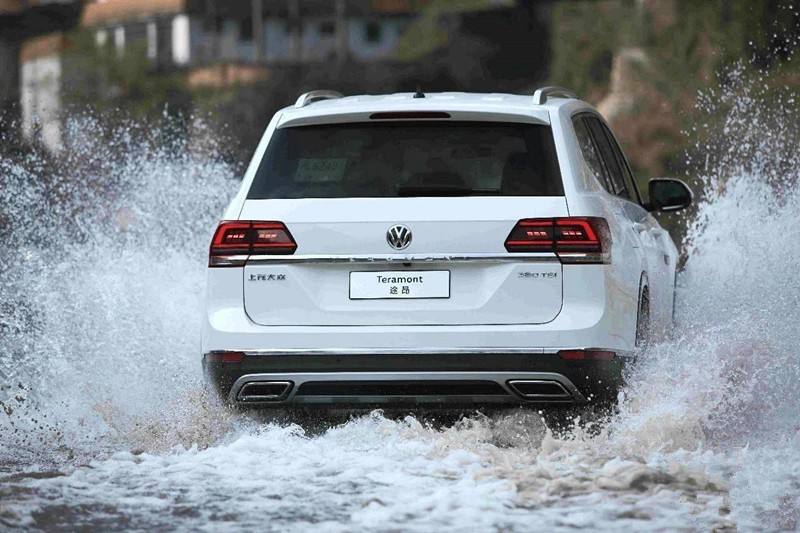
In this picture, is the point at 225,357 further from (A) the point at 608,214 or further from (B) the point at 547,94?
(B) the point at 547,94

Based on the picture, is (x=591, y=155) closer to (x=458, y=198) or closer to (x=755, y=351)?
(x=458, y=198)

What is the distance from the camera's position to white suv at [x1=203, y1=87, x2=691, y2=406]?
7.87 meters

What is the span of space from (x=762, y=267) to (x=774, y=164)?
15.5m

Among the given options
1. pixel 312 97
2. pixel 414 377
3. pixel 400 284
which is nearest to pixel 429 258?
pixel 400 284

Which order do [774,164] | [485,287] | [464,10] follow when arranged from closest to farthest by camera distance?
[485,287] → [774,164] → [464,10]

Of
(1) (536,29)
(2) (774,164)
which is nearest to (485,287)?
(2) (774,164)

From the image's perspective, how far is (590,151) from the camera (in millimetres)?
8805

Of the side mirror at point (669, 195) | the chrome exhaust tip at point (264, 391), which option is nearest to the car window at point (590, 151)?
the side mirror at point (669, 195)

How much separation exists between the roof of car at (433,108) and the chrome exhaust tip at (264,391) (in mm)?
1209

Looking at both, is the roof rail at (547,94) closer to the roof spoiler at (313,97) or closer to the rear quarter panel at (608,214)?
the rear quarter panel at (608,214)

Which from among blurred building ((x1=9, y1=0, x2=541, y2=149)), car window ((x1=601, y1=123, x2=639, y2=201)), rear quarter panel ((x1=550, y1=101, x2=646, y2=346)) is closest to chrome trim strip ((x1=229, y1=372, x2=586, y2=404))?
rear quarter panel ((x1=550, y1=101, x2=646, y2=346))

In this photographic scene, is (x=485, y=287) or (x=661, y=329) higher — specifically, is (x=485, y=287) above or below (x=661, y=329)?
above

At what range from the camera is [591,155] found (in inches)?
345

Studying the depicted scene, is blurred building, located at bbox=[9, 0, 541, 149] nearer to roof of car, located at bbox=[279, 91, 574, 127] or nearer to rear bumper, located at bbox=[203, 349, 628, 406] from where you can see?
roof of car, located at bbox=[279, 91, 574, 127]
